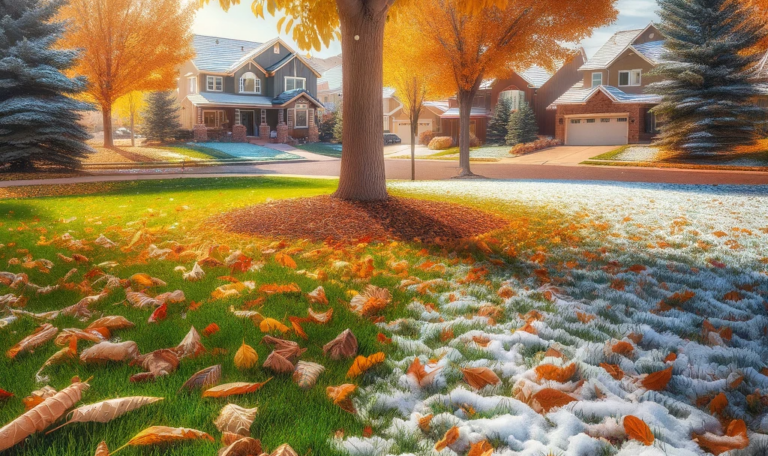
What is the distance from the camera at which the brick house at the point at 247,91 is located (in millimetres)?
40406

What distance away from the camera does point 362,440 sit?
2.11m

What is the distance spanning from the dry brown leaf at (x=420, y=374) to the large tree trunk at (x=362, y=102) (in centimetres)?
544

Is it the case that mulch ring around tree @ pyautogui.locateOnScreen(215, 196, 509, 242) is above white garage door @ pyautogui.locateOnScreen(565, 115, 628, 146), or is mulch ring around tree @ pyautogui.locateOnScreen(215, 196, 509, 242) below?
below

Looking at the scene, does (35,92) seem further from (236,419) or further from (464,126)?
(236,419)

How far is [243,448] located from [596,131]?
1508 inches

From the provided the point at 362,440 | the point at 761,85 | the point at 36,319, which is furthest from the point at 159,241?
the point at 761,85

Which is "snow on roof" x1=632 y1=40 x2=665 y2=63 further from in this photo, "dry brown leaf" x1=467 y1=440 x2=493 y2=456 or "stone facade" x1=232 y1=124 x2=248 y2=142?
"dry brown leaf" x1=467 y1=440 x2=493 y2=456

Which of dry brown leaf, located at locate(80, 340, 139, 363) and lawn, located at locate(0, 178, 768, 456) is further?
dry brown leaf, located at locate(80, 340, 139, 363)

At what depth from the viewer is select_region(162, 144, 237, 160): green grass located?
98.8ft

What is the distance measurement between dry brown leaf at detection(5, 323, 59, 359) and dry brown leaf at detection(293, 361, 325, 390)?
4.78 ft

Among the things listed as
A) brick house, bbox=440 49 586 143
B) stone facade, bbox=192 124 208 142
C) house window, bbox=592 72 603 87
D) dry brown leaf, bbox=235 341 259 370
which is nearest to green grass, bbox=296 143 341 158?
stone facade, bbox=192 124 208 142

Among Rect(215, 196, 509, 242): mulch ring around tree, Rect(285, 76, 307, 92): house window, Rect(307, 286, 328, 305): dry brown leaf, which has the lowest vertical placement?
Rect(307, 286, 328, 305): dry brown leaf

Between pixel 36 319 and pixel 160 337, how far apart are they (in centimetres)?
95

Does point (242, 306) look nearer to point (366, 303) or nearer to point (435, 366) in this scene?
point (366, 303)
